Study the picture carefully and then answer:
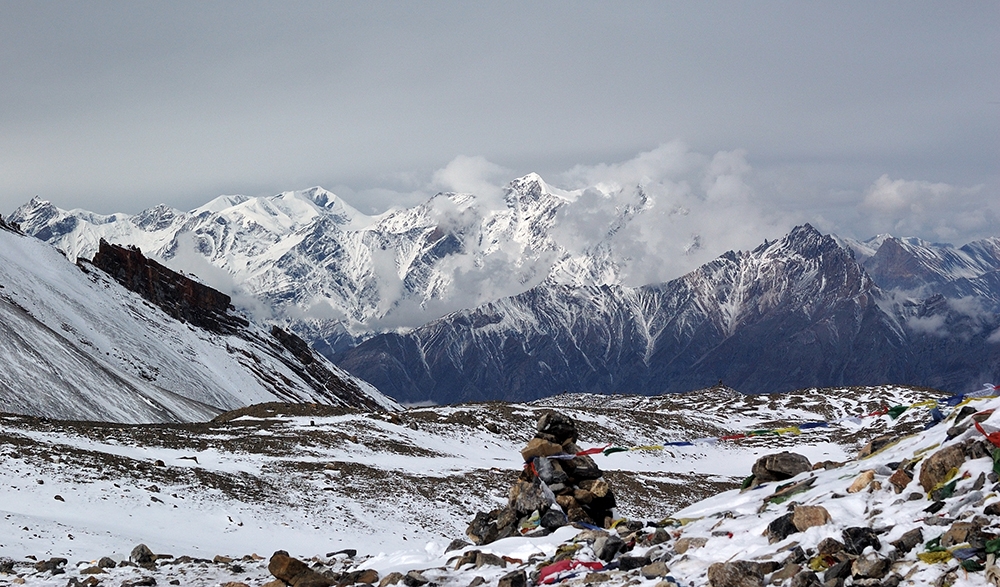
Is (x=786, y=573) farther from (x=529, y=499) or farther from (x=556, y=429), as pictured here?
(x=556, y=429)

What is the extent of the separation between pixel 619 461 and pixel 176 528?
3807 cm

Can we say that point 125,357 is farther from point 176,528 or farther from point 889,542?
point 889,542

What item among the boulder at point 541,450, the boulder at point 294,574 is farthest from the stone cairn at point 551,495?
the boulder at point 294,574

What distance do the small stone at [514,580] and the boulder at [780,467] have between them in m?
7.12

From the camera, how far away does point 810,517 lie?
1312 cm

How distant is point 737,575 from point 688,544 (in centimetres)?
234

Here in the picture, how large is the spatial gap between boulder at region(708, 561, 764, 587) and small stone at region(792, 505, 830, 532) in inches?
59.2

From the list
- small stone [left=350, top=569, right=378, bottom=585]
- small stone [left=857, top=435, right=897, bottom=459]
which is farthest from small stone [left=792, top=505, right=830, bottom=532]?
small stone [left=350, top=569, right=378, bottom=585]

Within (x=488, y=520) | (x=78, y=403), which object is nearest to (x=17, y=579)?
(x=488, y=520)

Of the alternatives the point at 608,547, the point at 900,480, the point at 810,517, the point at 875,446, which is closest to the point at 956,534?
the point at 810,517

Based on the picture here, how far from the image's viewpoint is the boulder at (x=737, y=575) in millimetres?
11820

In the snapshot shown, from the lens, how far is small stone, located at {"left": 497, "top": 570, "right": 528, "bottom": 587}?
14.0m

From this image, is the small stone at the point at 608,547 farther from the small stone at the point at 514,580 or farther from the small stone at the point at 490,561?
the small stone at the point at 490,561

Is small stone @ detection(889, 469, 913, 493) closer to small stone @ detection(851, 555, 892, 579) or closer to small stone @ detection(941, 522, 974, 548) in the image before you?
small stone @ detection(941, 522, 974, 548)
